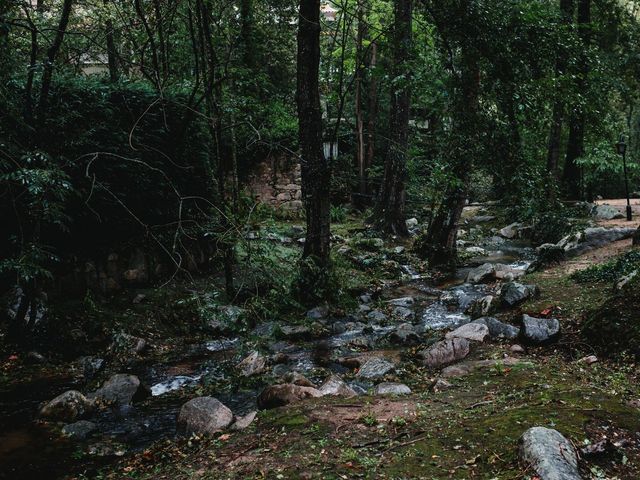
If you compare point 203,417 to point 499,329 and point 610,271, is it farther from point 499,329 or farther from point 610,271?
point 610,271

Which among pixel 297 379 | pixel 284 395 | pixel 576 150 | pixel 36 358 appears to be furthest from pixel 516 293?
pixel 576 150

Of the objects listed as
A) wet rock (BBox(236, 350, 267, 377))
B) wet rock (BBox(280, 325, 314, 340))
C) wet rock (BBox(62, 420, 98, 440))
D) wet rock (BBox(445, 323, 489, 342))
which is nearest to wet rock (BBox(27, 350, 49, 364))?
wet rock (BBox(62, 420, 98, 440))

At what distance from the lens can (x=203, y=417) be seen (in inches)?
166

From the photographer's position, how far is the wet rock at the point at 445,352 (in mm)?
5562

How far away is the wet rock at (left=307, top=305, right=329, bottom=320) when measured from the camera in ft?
25.9

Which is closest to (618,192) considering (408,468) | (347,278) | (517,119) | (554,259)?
(554,259)

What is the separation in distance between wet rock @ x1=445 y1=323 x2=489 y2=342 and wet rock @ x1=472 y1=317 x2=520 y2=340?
0.26ft

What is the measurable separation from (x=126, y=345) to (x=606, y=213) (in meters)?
12.7

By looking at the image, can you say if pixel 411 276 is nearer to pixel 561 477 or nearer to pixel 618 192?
pixel 561 477

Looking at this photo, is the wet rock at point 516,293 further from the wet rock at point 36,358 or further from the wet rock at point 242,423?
the wet rock at point 36,358

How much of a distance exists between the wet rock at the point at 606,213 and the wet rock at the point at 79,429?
13281mm

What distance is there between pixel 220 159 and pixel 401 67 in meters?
3.34

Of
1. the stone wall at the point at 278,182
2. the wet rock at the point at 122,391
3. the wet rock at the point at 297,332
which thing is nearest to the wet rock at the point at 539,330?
the wet rock at the point at 297,332

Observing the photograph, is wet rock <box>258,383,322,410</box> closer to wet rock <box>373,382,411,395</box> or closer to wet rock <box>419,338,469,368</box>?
wet rock <box>373,382,411,395</box>
